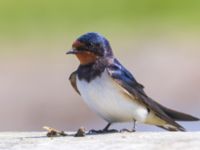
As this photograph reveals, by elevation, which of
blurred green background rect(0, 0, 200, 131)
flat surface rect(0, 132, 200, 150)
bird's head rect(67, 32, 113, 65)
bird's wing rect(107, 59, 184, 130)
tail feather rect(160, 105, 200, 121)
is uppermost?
blurred green background rect(0, 0, 200, 131)

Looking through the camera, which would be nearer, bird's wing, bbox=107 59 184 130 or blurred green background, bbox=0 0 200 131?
bird's wing, bbox=107 59 184 130

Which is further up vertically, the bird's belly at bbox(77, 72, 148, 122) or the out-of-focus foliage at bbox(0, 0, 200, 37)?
the out-of-focus foliage at bbox(0, 0, 200, 37)

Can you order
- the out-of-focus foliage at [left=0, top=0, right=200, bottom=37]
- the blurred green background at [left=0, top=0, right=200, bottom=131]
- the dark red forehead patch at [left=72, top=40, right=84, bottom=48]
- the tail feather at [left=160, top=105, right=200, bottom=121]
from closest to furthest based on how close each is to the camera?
the dark red forehead patch at [left=72, top=40, right=84, bottom=48] → the tail feather at [left=160, top=105, right=200, bottom=121] → the blurred green background at [left=0, top=0, right=200, bottom=131] → the out-of-focus foliage at [left=0, top=0, right=200, bottom=37]

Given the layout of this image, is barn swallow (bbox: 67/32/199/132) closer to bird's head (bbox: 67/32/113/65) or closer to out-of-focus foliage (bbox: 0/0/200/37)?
bird's head (bbox: 67/32/113/65)

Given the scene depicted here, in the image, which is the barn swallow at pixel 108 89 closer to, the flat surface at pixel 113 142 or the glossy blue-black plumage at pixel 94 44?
the glossy blue-black plumage at pixel 94 44

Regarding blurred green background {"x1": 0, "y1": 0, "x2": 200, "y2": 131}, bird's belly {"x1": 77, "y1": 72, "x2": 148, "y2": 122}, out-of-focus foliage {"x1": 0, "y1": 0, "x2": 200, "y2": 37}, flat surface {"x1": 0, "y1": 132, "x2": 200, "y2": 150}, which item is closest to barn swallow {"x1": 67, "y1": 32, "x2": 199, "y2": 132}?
bird's belly {"x1": 77, "y1": 72, "x2": 148, "y2": 122}

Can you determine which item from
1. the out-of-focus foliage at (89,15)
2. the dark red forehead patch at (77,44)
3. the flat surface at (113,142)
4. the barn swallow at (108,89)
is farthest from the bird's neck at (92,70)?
the out-of-focus foliage at (89,15)

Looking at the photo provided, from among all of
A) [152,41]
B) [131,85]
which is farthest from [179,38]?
[131,85]
